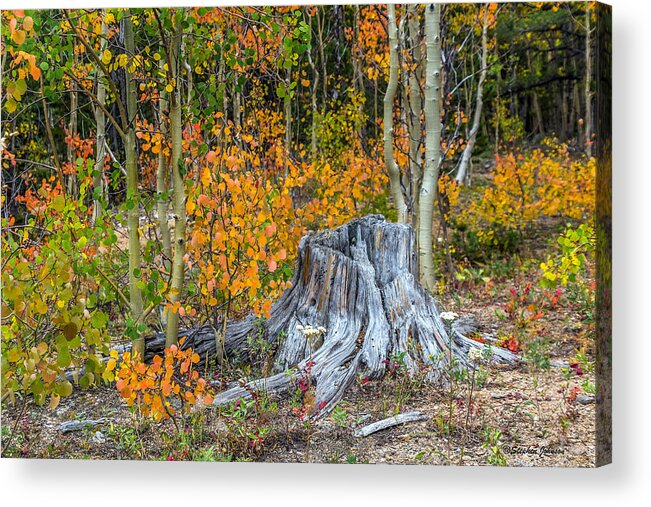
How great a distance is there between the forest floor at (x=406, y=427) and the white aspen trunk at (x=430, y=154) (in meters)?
0.35

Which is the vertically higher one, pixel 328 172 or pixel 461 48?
pixel 461 48

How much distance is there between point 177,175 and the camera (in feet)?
13.9

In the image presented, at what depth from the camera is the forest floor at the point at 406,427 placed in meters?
3.89

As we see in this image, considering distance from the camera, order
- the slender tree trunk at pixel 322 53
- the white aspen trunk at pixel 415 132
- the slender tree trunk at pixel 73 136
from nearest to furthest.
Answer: the slender tree trunk at pixel 322 53
the slender tree trunk at pixel 73 136
the white aspen trunk at pixel 415 132

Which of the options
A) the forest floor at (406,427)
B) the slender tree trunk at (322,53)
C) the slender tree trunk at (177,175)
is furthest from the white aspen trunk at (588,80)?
the slender tree trunk at (177,175)

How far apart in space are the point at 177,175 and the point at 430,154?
137 centimetres

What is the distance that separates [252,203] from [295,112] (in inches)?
19.5

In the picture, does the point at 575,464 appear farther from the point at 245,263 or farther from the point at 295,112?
the point at 295,112

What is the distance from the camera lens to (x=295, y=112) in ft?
13.8

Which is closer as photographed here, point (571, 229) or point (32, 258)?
point (571, 229)

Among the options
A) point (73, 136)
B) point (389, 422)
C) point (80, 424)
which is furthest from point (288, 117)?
point (80, 424)

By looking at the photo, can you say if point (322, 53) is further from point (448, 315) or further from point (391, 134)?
point (448, 315)

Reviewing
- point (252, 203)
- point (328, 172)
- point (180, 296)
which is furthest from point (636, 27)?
point (180, 296)

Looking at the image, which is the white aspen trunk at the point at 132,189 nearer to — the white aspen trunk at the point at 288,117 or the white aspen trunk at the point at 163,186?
the white aspen trunk at the point at 163,186
